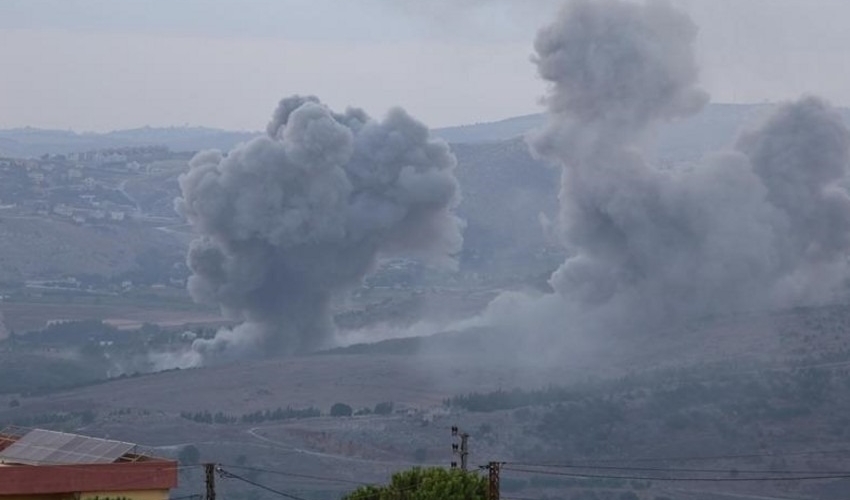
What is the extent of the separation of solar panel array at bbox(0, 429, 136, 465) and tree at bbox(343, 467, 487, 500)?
6.32 meters

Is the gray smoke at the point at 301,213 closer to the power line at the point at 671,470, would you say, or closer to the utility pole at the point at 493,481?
the power line at the point at 671,470

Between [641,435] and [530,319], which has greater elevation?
[530,319]

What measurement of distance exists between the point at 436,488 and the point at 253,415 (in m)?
52.3

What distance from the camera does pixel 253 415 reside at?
96375 mm

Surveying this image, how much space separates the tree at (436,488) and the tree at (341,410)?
4810 cm

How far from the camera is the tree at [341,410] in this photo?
9519cm

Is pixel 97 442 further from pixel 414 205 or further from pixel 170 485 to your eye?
pixel 414 205

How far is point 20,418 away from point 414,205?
26.7m

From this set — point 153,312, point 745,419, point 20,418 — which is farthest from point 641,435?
point 153,312

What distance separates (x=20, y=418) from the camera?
98.7 meters

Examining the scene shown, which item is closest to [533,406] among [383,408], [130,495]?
[383,408]

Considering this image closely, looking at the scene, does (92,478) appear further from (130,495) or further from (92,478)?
(130,495)

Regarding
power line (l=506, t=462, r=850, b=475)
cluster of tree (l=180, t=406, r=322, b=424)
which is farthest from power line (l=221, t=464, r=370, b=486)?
cluster of tree (l=180, t=406, r=322, b=424)

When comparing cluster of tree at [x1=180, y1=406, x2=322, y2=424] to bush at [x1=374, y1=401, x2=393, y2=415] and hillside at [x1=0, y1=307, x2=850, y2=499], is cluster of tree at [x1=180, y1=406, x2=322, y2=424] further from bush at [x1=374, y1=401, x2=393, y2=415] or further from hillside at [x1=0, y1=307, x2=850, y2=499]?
bush at [x1=374, y1=401, x2=393, y2=415]
